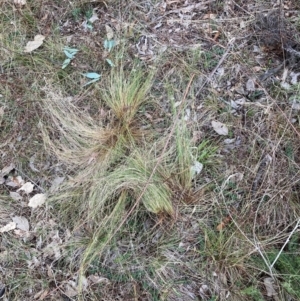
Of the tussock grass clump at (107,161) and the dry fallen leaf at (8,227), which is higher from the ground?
the tussock grass clump at (107,161)

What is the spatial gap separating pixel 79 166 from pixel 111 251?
50cm

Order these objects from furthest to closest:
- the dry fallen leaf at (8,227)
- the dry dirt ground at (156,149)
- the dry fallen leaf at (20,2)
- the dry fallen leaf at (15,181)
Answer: the dry fallen leaf at (20,2), the dry fallen leaf at (15,181), the dry fallen leaf at (8,227), the dry dirt ground at (156,149)

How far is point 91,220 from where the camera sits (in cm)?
218

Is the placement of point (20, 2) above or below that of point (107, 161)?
above

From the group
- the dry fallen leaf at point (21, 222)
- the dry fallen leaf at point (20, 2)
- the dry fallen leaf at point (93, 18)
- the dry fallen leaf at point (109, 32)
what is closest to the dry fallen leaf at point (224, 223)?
the dry fallen leaf at point (21, 222)

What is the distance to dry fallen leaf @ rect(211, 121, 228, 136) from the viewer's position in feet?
7.59

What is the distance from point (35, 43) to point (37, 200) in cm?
104

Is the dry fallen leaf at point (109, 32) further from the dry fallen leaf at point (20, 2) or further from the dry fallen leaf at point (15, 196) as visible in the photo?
the dry fallen leaf at point (15, 196)

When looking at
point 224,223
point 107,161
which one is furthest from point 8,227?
point 224,223

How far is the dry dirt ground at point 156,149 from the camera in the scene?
206cm

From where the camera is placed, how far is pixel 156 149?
7.38ft

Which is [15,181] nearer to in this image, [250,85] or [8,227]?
[8,227]

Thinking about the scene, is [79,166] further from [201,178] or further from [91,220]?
[201,178]

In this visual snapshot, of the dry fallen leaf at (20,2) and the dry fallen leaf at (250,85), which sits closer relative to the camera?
the dry fallen leaf at (250,85)
